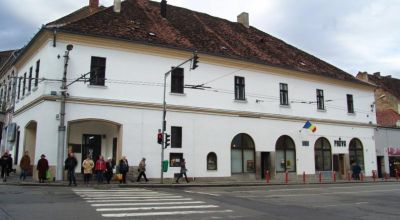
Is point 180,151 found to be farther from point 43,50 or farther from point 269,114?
point 43,50

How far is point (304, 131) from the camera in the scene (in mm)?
35594

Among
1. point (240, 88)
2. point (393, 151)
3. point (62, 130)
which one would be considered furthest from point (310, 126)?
point (62, 130)

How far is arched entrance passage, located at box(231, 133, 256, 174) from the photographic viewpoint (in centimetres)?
3134

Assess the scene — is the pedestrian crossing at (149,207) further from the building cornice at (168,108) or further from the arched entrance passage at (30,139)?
the arched entrance passage at (30,139)

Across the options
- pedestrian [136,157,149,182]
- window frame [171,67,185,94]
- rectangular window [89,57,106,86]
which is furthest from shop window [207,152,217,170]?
rectangular window [89,57,106,86]

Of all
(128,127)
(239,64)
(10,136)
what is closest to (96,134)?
(128,127)

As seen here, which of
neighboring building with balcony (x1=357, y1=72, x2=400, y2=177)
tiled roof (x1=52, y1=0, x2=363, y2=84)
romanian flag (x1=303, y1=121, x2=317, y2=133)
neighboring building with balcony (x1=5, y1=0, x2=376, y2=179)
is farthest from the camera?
neighboring building with balcony (x1=357, y1=72, x2=400, y2=177)

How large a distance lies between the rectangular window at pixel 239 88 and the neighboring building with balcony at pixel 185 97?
0.26 ft

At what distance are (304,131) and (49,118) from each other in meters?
20.5

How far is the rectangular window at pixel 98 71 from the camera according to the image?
87.1ft

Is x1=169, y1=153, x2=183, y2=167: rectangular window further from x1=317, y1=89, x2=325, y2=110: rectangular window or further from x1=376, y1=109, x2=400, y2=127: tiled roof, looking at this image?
x1=376, y1=109, x2=400, y2=127: tiled roof

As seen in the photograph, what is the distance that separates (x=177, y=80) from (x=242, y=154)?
7459mm

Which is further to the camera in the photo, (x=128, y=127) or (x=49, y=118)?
(x=128, y=127)

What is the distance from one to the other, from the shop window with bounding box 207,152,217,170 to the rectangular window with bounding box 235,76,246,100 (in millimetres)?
4918
